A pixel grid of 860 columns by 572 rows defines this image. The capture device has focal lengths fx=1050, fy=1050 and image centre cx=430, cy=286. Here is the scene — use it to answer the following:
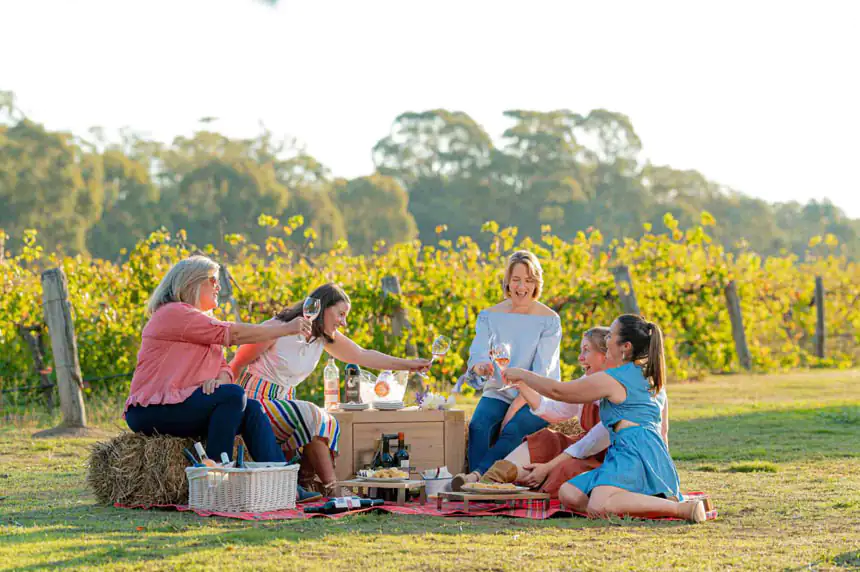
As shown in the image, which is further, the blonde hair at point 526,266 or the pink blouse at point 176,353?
the blonde hair at point 526,266

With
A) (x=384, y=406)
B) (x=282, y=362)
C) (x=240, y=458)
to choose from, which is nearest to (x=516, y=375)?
(x=384, y=406)

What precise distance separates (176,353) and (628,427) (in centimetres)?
222

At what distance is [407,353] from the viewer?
34.4ft

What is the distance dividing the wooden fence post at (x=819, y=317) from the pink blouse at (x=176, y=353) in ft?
39.2

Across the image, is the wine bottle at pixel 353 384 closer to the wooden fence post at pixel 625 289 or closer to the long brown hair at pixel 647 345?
the long brown hair at pixel 647 345

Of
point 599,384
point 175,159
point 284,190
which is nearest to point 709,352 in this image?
point 599,384

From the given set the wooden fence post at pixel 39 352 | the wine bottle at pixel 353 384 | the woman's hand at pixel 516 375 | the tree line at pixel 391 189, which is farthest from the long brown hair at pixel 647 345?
the tree line at pixel 391 189

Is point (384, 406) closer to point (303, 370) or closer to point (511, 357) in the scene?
point (303, 370)

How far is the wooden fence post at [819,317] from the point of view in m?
15.2

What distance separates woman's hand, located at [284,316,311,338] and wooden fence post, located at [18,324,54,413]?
19.0ft

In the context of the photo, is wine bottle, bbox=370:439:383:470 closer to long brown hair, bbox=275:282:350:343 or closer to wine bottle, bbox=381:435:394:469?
wine bottle, bbox=381:435:394:469

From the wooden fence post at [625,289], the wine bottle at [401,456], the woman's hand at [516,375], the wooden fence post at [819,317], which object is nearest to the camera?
the woman's hand at [516,375]

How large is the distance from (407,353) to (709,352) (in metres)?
4.76

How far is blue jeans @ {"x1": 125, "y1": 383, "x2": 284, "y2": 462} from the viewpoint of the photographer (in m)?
5.11
